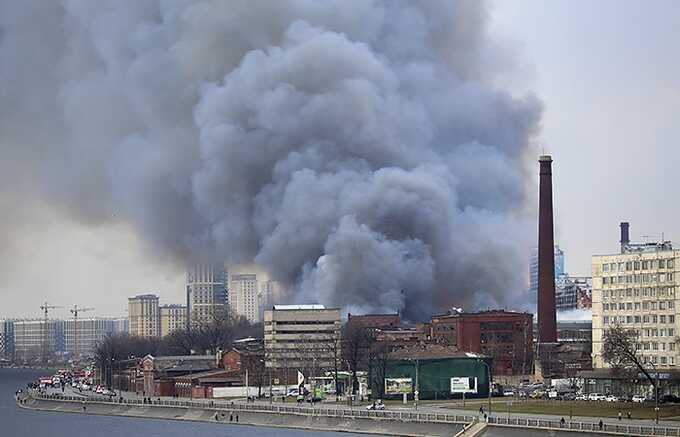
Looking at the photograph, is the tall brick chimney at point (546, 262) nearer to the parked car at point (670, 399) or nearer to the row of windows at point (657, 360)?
the row of windows at point (657, 360)

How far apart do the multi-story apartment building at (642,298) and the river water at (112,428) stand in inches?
679

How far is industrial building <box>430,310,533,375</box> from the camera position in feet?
332

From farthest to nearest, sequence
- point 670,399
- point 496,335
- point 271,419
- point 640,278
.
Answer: point 496,335, point 640,278, point 271,419, point 670,399

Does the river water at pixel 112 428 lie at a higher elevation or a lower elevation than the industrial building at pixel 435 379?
lower

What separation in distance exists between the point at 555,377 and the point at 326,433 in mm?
28762

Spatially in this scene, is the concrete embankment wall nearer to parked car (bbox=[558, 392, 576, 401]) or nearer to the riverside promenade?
the riverside promenade

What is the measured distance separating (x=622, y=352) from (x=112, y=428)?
24.8m

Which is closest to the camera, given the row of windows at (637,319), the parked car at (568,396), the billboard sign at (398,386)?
the row of windows at (637,319)

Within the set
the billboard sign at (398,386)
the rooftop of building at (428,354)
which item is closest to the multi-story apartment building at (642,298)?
the rooftop of building at (428,354)

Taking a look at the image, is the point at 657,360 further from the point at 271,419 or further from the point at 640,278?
the point at 271,419

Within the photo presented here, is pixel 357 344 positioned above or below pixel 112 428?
above

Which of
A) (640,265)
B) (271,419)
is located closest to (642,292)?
(640,265)

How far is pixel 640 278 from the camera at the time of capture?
77.4 m

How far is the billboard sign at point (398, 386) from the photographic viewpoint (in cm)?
8225
